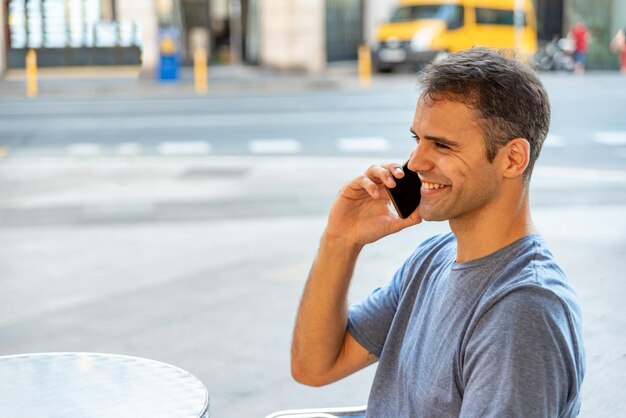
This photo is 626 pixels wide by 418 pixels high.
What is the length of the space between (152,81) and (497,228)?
1010 inches

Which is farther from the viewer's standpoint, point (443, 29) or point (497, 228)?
point (443, 29)

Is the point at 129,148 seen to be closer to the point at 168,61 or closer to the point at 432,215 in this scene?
the point at 432,215

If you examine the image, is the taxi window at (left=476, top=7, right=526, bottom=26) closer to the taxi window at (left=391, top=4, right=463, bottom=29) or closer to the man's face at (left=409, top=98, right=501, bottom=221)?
the taxi window at (left=391, top=4, right=463, bottom=29)

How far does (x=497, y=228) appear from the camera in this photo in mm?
2168

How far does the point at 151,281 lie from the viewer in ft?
21.5

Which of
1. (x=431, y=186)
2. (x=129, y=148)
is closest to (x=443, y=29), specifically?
(x=129, y=148)

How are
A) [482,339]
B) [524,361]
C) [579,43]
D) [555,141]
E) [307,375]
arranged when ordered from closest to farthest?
[524,361] < [482,339] < [307,375] < [555,141] < [579,43]

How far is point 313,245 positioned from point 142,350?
2510mm

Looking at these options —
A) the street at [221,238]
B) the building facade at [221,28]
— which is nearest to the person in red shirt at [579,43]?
the building facade at [221,28]

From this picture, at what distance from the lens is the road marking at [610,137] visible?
14148 mm

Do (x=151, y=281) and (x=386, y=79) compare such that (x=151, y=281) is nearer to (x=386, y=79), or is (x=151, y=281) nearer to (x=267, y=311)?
(x=267, y=311)

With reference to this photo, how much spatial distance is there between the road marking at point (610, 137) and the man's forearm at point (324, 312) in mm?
12053

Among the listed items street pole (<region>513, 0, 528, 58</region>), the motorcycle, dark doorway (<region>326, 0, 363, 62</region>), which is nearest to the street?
street pole (<region>513, 0, 528, 58</region>)

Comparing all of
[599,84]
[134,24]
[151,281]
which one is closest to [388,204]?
[151,281]
